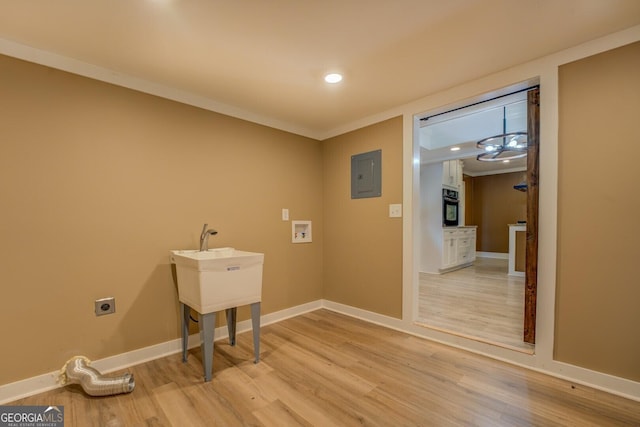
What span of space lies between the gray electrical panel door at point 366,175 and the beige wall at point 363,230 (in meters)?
0.05

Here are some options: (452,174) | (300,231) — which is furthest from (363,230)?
(452,174)

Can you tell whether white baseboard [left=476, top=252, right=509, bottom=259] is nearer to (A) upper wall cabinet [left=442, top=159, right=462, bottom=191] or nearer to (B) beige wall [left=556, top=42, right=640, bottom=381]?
(A) upper wall cabinet [left=442, top=159, right=462, bottom=191]

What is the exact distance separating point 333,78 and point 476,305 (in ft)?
10.1

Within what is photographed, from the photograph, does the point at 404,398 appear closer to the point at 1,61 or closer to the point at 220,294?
the point at 220,294

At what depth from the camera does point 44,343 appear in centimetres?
175

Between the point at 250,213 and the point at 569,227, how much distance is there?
253 centimetres

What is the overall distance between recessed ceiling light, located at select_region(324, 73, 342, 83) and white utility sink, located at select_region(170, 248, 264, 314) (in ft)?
4.77

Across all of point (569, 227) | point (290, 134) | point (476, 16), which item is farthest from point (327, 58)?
point (569, 227)

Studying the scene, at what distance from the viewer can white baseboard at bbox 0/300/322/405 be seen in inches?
65.0

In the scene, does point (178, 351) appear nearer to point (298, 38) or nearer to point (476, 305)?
point (298, 38)

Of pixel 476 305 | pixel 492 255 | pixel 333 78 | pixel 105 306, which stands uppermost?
pixel 333 78

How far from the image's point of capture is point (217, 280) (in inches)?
73.2

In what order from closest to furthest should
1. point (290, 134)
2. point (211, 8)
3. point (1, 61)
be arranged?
point (211, 8), point (1, 61), point (290, 134)

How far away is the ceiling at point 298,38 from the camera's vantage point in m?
1.42
